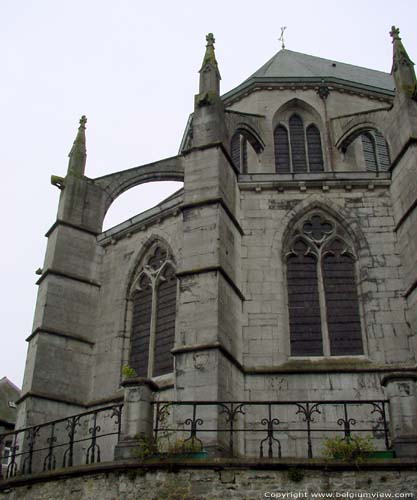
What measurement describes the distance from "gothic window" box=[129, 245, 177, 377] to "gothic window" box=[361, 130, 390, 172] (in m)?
8.09

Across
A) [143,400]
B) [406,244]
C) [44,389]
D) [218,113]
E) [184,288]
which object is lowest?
[143,400]

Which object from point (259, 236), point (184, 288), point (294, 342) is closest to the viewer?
point (184, 288)

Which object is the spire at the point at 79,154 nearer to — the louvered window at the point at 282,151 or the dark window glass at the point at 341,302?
the louvered window at the point at 282,151

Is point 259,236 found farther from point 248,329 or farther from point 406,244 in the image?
point 406,244

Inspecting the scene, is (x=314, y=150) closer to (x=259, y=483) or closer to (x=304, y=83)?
(x=304, y=83)

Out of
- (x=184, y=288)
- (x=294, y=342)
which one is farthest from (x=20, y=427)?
(x=294, y=342)

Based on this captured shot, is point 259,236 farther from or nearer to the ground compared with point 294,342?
farther from the ground

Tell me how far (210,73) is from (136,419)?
8.21m

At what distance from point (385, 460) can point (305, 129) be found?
13.2m

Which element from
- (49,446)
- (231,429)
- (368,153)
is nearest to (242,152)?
(368,153)

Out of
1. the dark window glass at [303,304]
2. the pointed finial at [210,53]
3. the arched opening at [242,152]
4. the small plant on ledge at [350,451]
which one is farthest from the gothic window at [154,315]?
the arched opening at [242,152]

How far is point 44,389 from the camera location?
13.4 m

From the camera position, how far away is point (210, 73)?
1430 centimetres

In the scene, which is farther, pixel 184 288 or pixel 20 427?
pixel 20 427
